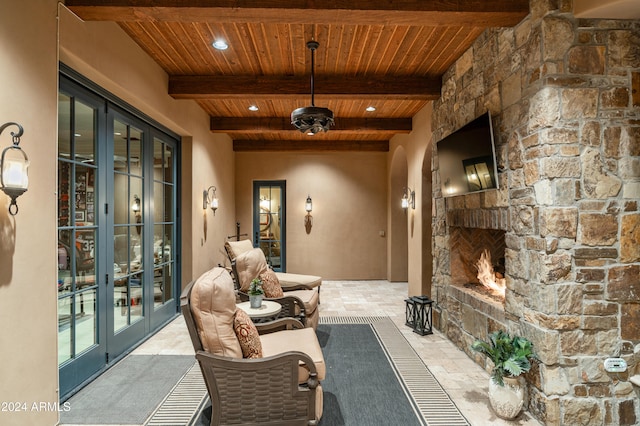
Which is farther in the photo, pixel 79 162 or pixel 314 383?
pixel 79 162

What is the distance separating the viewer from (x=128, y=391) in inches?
113

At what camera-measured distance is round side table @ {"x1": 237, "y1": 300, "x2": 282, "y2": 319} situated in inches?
125

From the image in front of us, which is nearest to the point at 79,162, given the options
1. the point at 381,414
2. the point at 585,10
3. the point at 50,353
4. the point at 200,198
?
the point at 50,353

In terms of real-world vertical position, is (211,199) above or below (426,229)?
above

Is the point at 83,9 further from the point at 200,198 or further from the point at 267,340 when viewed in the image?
the point at 200,198

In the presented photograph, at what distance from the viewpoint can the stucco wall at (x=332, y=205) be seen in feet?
26.2

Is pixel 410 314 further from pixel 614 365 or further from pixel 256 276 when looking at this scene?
pixel 614 365

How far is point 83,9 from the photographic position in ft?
8.15

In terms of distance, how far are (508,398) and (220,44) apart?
12.5 ft

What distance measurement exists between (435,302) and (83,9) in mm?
4553

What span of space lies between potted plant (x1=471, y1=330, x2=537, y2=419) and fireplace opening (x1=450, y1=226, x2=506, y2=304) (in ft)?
4.75

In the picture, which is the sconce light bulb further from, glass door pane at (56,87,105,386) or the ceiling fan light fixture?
the ceiling fan light fixture

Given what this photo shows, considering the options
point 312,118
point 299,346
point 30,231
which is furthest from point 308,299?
point 30,231

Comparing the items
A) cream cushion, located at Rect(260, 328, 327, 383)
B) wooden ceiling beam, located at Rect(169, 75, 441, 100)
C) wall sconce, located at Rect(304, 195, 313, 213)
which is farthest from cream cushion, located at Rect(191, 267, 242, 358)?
wall sconce, located at Rect(304, 195, 313, 213)
